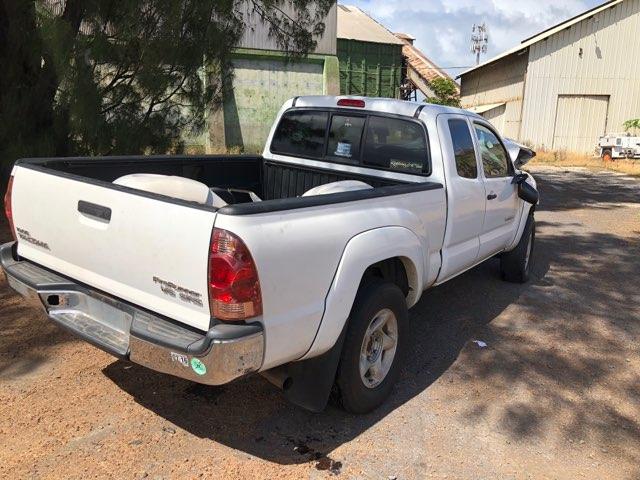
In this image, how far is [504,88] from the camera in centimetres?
3134

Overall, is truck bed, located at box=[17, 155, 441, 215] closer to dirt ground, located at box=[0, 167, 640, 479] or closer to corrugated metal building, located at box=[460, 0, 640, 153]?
dirt ground, located at box=[0, 167, 640, 479]

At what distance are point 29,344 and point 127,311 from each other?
1811 millimetres

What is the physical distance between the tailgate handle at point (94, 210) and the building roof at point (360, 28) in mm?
29098

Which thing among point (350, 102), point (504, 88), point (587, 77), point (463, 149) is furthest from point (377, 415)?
point (504, 88)

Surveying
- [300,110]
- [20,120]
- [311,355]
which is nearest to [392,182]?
[300,110]

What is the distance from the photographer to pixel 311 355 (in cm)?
303

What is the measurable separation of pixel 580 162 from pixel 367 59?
40.0 feet

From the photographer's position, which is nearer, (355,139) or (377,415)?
(377,415)

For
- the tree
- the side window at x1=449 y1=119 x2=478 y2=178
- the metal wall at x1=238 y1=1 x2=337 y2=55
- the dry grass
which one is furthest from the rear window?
the dry grass

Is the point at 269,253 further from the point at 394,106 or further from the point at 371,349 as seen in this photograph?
the point at 394,106

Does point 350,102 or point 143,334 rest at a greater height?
point 350,102

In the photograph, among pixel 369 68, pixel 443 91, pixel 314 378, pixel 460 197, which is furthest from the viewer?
pixel 443 91

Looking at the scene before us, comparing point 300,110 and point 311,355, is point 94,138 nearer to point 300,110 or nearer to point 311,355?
point 300,110

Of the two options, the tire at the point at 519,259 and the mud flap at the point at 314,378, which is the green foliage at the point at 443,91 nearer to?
the tire at the point at 519,259
